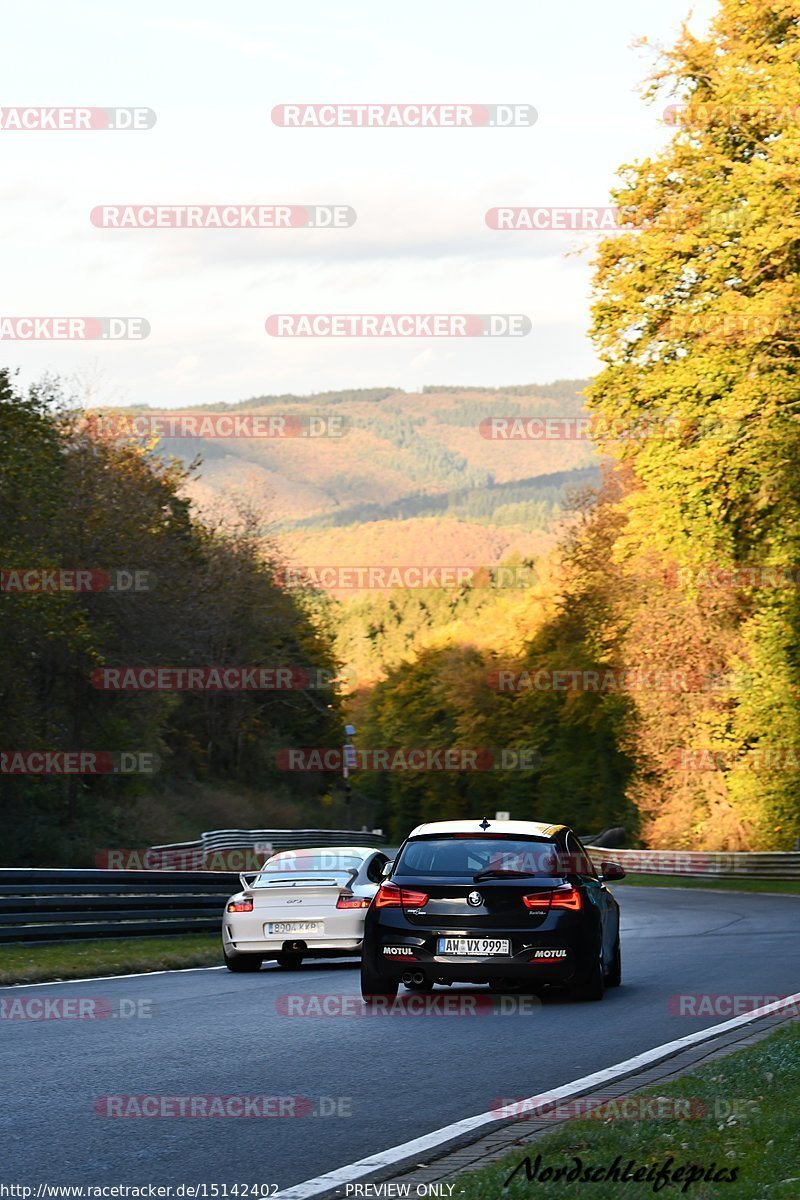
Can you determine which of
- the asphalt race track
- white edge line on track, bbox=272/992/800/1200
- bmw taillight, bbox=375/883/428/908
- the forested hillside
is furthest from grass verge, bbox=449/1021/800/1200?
the forested hillside

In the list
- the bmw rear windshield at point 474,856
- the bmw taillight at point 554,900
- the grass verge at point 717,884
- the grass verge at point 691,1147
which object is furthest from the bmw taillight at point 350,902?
the grass verge at point 717,884

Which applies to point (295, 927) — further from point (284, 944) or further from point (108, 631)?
point (108, 631)

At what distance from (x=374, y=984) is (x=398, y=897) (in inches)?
29.7

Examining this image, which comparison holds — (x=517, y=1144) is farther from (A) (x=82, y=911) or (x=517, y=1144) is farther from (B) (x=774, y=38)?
(B) (x=774, y=38)

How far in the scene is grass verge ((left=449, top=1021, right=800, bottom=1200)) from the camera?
6863 millimetres

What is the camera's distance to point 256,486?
69938 mm

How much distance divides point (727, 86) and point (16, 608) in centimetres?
1741

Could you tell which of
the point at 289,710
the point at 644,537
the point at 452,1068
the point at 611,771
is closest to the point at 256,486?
the point at 289,710

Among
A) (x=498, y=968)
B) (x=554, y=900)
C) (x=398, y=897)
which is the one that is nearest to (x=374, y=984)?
(x=398, y=897)

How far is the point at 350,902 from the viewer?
64.9 ft

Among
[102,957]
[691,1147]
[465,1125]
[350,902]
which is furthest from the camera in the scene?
[102,957]

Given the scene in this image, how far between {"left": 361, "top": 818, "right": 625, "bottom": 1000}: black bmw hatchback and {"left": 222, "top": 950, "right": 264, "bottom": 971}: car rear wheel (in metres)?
4.63

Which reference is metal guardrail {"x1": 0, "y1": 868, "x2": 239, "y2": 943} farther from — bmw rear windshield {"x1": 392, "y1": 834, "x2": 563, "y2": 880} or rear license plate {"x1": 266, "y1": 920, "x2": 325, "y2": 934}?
bmw rear windshield {"x1": 392, "y1": 834, "x2": 563, "y2": 880}

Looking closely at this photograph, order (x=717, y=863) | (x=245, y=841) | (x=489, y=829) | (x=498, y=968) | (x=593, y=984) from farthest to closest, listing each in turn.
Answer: (x=717, y=863)
(x=245, y=841)
(x=489, y=829)
(x=593, y=984)
(x=498, y=968)
